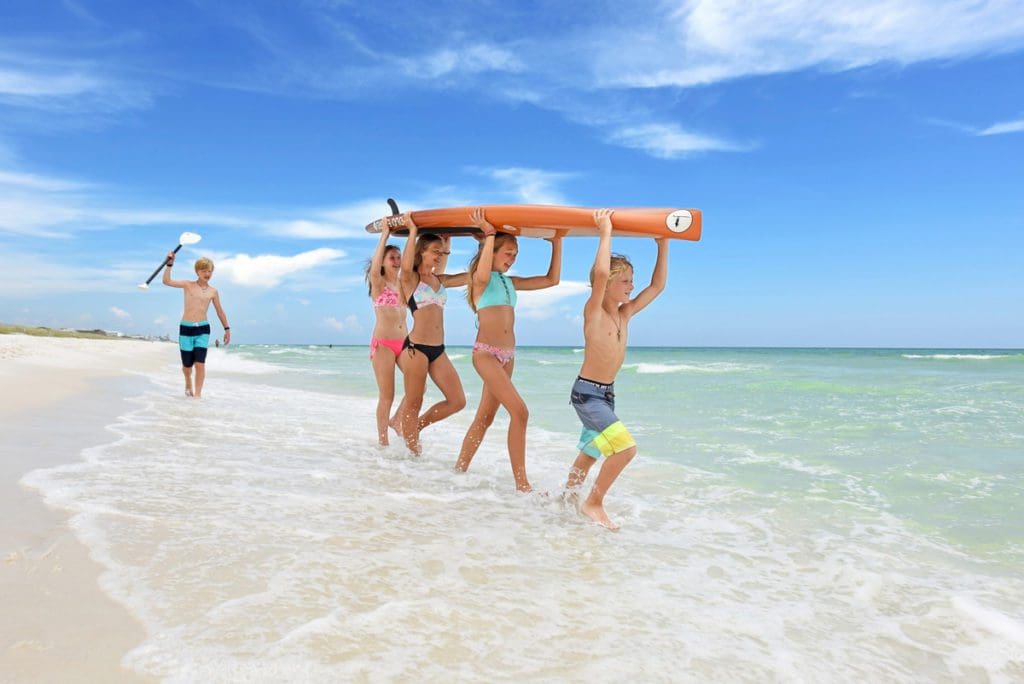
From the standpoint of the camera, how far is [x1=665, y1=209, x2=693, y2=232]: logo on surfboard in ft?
16.9

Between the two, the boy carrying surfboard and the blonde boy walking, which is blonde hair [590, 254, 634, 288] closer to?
the boy carrying surfboard

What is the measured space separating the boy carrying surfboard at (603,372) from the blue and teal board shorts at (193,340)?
24.1 feet

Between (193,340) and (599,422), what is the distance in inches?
303

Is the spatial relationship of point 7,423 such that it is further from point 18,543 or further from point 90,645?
point 90,645

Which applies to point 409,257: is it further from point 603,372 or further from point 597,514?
point 597,514

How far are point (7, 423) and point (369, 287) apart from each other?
326cm

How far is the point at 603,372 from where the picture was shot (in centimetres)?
444

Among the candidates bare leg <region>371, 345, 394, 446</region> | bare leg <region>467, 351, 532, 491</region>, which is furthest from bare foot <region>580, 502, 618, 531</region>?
bare leg <region>371, 345, 394, 446</region>

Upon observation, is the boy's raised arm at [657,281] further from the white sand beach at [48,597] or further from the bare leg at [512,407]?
the white sand beach at [48,597]

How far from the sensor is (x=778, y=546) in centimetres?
411

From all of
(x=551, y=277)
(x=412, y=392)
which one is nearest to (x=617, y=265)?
Answer: (x=551, y=277)

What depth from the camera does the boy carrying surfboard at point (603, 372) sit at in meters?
4.28

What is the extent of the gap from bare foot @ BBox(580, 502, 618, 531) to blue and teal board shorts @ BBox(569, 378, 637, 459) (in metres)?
0.33

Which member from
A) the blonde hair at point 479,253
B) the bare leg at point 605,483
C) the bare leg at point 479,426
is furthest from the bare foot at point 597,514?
the blonde hair at point 479,253
